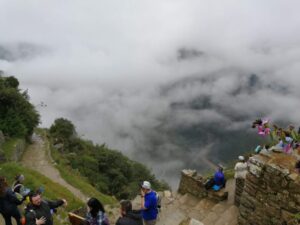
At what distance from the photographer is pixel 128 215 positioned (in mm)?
8289

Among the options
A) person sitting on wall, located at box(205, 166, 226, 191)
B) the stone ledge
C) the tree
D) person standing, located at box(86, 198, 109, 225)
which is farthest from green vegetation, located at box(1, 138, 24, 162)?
person standing, located at box(86, 198, 109, 225)

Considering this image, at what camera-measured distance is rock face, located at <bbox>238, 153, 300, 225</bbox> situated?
11.3m

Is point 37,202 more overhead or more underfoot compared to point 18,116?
more underfoot

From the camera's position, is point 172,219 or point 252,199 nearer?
point 252,199

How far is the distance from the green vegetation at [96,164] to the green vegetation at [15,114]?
2.99 meters

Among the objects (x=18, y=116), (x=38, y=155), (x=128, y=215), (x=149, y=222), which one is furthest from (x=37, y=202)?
(x=18, y=116)

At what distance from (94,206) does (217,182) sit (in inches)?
356

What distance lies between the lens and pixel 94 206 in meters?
8.57

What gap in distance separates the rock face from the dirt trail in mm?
13383

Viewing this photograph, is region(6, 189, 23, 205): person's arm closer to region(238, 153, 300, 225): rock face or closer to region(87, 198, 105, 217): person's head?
region(87, 198, 105, 217): person's head

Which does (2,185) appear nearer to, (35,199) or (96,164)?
(35,199)

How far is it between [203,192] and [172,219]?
232cm

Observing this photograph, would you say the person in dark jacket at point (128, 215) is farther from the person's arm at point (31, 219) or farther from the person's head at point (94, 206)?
the person's arm at point (31, 219)

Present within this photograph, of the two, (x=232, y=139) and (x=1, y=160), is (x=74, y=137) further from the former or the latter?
(x=232, y=139)
